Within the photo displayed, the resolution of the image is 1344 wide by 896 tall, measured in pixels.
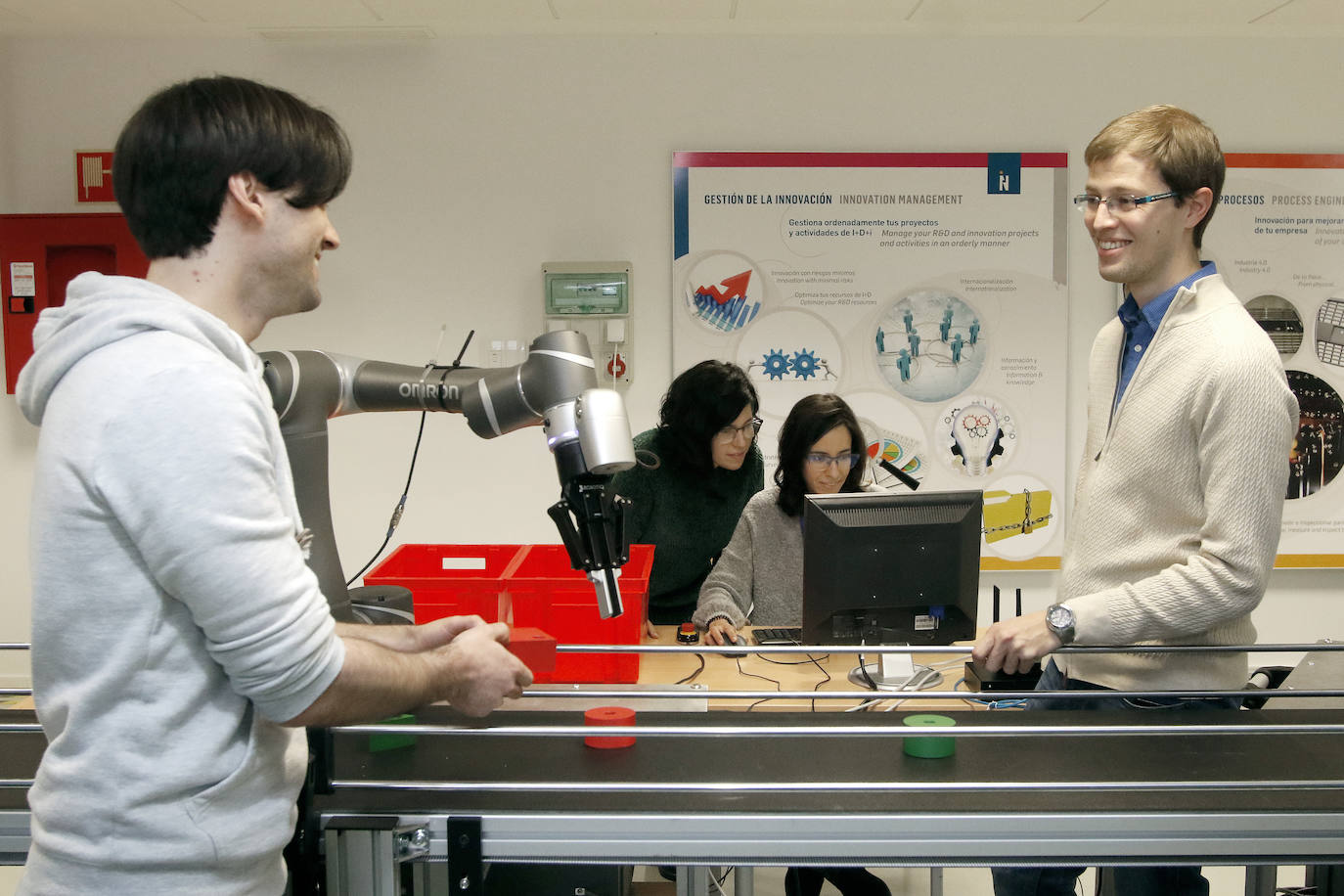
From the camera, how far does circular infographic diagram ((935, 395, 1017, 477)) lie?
11.5 ft

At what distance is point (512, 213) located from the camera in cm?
344

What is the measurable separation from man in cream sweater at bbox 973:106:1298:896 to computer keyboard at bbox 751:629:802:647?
0.84 metres

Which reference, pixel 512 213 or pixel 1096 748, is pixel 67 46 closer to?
pixel 512 213

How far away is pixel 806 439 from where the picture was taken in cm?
260

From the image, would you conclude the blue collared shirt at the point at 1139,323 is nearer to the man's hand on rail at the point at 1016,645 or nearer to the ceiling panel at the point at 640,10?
the man's hand on rail at the point at 1016,645

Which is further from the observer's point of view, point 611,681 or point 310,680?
point 611,681

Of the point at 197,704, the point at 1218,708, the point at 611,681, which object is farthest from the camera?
the point at 611,681

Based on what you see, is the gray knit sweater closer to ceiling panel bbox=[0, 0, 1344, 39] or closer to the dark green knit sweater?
the dark green knit sweater

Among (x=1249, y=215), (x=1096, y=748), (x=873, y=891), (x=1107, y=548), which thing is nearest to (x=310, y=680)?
(x=1096, y=748)

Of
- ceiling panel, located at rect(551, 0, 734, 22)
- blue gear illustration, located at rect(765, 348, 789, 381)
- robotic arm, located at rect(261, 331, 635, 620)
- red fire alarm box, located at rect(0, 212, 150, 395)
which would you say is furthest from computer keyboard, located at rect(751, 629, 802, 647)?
red fire alarm box, located at rect(0, 212, 150, 395)

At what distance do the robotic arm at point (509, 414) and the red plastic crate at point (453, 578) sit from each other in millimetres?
543

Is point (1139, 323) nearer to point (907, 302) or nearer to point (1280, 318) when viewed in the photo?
point (907, 302)

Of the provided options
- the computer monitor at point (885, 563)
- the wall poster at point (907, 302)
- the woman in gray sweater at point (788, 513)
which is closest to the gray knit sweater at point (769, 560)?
the woman in gray sweater at point (788, 513)

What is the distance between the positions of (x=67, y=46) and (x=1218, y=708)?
3811 mm
